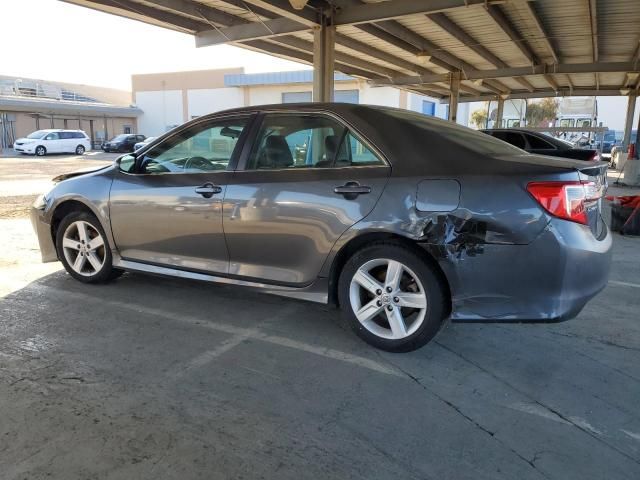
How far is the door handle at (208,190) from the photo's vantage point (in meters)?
4.03

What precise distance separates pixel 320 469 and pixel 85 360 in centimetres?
192

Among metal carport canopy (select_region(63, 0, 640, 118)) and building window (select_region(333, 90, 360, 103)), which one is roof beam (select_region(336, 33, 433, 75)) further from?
building window (select_region(333, 90, 360, 103))

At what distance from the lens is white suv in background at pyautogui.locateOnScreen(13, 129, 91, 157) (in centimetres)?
3269

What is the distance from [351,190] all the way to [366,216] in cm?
22

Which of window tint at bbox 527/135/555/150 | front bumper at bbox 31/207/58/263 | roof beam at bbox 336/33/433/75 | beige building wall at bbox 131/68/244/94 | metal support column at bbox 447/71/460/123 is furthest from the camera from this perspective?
beige building wall at bbox 131/68/244/94

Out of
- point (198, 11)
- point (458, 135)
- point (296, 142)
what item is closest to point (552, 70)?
point (198, 11)

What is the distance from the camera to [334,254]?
3617mm

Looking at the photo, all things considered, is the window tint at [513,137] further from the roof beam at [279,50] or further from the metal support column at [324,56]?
the roof beam at [279,50]

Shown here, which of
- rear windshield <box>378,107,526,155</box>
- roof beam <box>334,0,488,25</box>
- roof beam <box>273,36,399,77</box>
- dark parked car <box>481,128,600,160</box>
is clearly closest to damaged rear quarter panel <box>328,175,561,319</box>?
rear windshield <box>378,107,526,155</box>

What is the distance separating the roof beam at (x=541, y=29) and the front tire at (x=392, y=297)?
859 cm

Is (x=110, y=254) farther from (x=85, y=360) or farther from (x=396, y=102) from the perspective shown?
(x=396, y=102)

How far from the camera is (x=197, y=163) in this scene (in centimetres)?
428

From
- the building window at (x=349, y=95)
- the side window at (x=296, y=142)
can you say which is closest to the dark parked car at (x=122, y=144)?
the building window at (x=349, y=95)

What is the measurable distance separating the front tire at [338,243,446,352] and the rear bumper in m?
0.17
